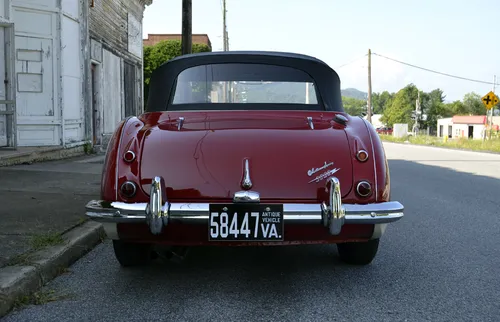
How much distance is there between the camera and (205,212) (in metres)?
3.06

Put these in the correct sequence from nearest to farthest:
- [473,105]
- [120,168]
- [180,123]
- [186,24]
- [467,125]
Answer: [120,168]
[180,123]
[186,24]
[467,125]
[473,105]

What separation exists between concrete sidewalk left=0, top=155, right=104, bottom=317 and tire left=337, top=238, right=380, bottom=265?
2.09 meters

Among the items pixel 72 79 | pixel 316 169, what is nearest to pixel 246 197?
pixel 316 169

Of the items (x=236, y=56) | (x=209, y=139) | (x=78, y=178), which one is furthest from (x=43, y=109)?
(x=209, y=139)

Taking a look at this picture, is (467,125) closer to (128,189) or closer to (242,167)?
(242,167)

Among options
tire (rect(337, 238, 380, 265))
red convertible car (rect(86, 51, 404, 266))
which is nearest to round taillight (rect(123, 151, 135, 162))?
red convertible car (rect(86, 51, 404, 266))

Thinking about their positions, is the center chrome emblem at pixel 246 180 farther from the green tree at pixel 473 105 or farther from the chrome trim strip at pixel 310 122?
the green tree at pixel 473 105

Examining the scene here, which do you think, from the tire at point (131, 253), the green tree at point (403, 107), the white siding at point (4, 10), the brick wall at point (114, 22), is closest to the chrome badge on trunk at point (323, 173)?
the tire at point (131, 253)

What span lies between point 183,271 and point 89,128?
1073cm

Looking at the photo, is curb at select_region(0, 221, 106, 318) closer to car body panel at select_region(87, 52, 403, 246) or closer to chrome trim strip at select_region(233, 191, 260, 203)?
car body panel at select_region(87, 52, 403, 246)

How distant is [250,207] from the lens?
3078 mm

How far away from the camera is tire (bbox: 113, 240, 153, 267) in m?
3.72

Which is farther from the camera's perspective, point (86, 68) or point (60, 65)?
point (86, 68)

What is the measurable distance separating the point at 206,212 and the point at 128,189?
1.73 feet
